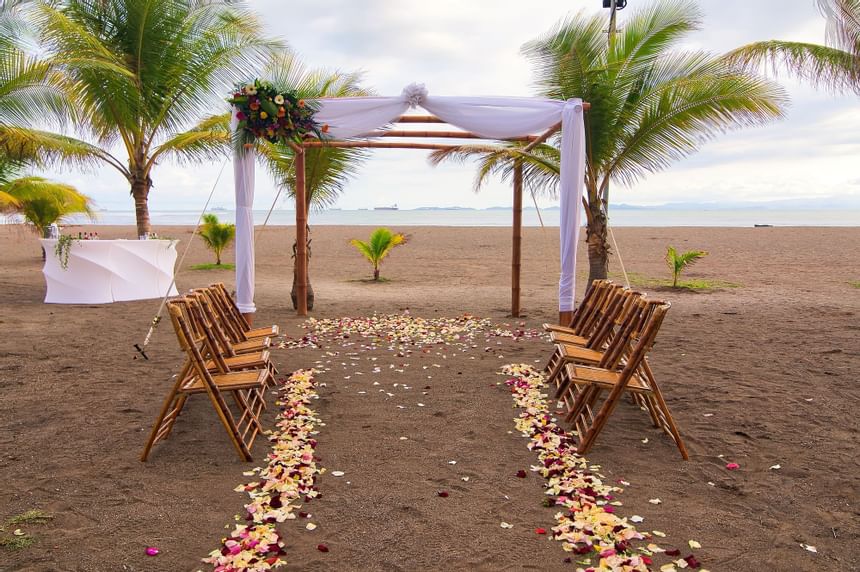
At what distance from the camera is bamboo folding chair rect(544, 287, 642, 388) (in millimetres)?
4355

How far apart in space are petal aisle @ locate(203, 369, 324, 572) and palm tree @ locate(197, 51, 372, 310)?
17.6 feet

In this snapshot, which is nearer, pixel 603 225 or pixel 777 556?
pixel 777 556

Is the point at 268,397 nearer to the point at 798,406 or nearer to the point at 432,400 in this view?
the point at 432,400

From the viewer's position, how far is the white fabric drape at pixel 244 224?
700 centimetres

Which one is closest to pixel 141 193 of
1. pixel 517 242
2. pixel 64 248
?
pixel 64 248

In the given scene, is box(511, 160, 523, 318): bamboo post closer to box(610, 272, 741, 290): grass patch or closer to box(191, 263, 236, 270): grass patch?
box(610, 272, 741, 290): grass patch

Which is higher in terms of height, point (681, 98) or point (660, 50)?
point (660, 50)

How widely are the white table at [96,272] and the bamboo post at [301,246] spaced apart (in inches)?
117

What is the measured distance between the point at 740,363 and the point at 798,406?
1.31 m

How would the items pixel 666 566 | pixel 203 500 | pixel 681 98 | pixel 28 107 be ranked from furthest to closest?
pixel 28 107 → pixel 681 98 → pixel 203 500 → pixel 666 566

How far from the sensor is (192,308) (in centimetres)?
391

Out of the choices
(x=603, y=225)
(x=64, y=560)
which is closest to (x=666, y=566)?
(x=64, y=560)

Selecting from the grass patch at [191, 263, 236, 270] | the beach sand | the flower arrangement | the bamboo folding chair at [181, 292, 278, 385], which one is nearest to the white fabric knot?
the flower arrangement

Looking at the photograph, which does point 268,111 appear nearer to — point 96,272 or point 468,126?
point 468,126
